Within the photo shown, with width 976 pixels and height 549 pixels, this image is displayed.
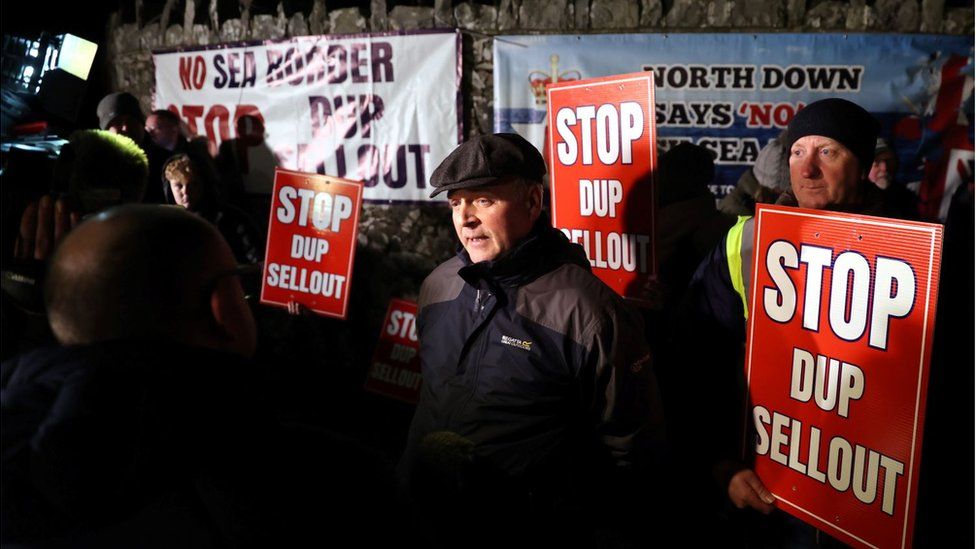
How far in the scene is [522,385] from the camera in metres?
1.99

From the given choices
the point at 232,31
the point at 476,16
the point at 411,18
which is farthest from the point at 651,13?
the point at 232,31

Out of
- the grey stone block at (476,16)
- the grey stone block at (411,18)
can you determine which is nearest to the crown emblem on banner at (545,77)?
the grey stone block at (476,16)

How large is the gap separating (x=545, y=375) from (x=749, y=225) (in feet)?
2.52

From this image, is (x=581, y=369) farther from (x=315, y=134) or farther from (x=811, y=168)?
(x=315, y=134)

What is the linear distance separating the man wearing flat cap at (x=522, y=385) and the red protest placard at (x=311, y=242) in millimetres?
2264

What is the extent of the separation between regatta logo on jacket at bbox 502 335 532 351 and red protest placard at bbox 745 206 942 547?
0.61 meters

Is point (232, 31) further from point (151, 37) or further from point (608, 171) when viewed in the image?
point (608, 171)

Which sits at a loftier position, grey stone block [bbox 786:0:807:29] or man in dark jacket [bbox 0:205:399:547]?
grey stone block [bbox 786:0:807:29]

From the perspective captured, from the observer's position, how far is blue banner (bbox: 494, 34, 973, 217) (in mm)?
4836

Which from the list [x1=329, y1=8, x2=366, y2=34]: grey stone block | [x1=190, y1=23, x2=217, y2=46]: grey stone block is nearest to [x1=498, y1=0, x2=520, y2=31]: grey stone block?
[x1=329, y1=8, x2=366, y2=34]: grey stone block

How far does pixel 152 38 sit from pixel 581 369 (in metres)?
6.12

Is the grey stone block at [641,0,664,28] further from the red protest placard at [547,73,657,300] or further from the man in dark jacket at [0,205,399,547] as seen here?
the man in dark jacket at [0,205,399,547]

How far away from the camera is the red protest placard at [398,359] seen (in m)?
5.08

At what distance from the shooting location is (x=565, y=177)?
2.88 metres
